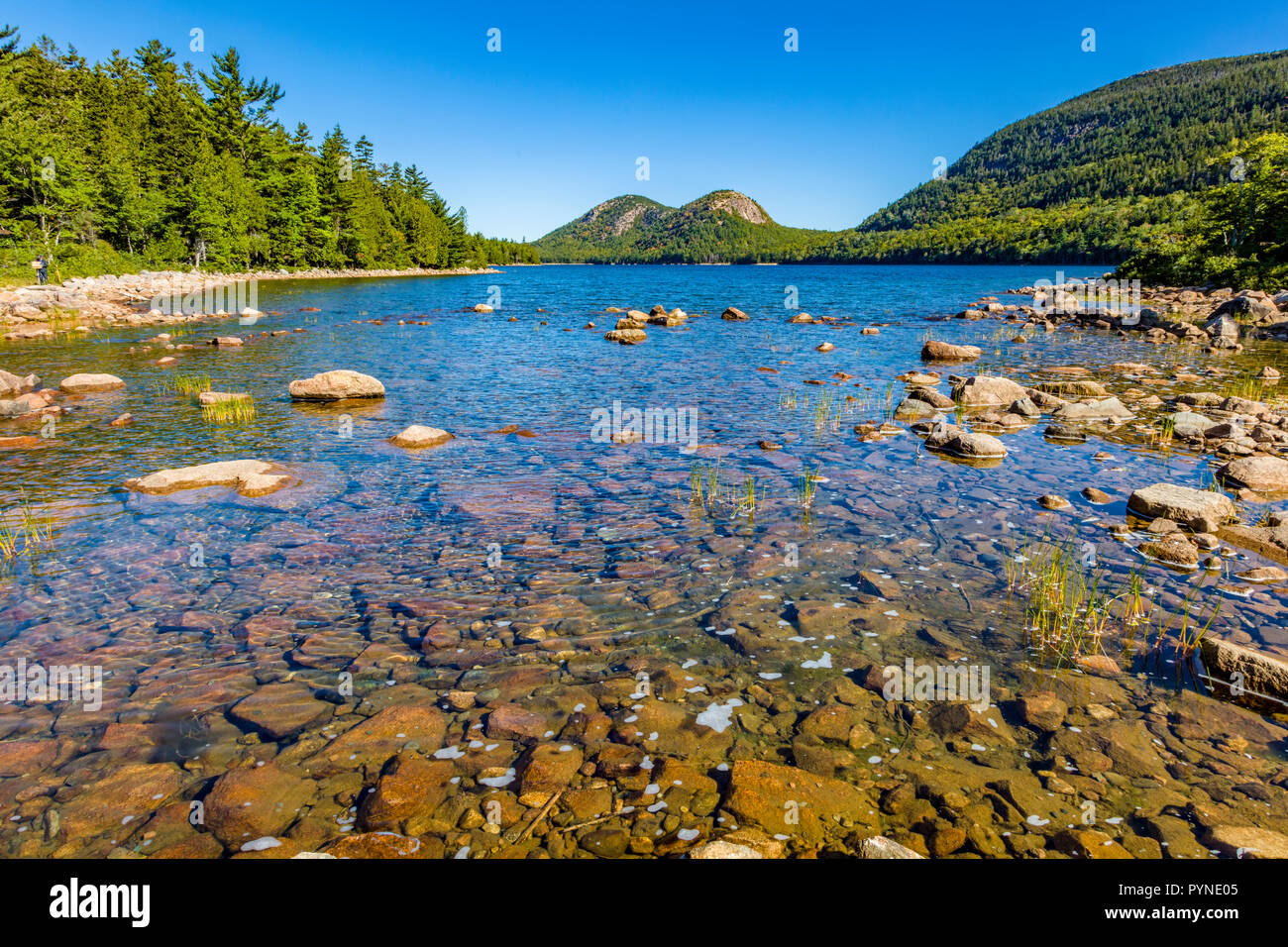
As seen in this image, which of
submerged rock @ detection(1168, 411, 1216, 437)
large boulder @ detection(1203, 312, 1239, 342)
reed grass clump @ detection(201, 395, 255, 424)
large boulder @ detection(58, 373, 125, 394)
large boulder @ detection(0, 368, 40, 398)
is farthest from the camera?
large boulder @ detection(1203, 312, 1239, 342)

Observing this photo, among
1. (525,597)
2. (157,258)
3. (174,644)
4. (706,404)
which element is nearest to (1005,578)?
(525,597)

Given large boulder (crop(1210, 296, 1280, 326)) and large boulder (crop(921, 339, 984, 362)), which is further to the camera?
large boulder (crop(1210, 296, 1280, 326))

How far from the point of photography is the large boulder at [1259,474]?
12.6m

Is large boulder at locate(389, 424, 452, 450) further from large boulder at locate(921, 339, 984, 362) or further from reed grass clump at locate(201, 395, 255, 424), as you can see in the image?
large boulder at locate(921, 339, 984, 362)

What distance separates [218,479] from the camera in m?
13.3

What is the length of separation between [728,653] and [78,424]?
2086 cm

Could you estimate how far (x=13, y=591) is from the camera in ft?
29.3

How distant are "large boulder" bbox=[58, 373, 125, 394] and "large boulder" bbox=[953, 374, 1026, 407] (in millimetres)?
31150

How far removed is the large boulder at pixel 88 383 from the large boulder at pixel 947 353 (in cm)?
3635

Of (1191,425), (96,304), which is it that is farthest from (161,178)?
(1191,425)

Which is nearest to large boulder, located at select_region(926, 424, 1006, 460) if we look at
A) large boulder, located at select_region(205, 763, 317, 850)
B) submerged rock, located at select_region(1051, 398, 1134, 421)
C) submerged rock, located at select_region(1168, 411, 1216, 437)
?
submerged rock, located at select_region(1051, 398, 1134, 421)

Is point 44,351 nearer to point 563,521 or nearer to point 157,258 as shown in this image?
point 563,521

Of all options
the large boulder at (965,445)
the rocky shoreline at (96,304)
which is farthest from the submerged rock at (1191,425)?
the rocky shoreline at (96,304)

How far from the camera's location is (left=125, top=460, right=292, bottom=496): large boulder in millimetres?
12953
